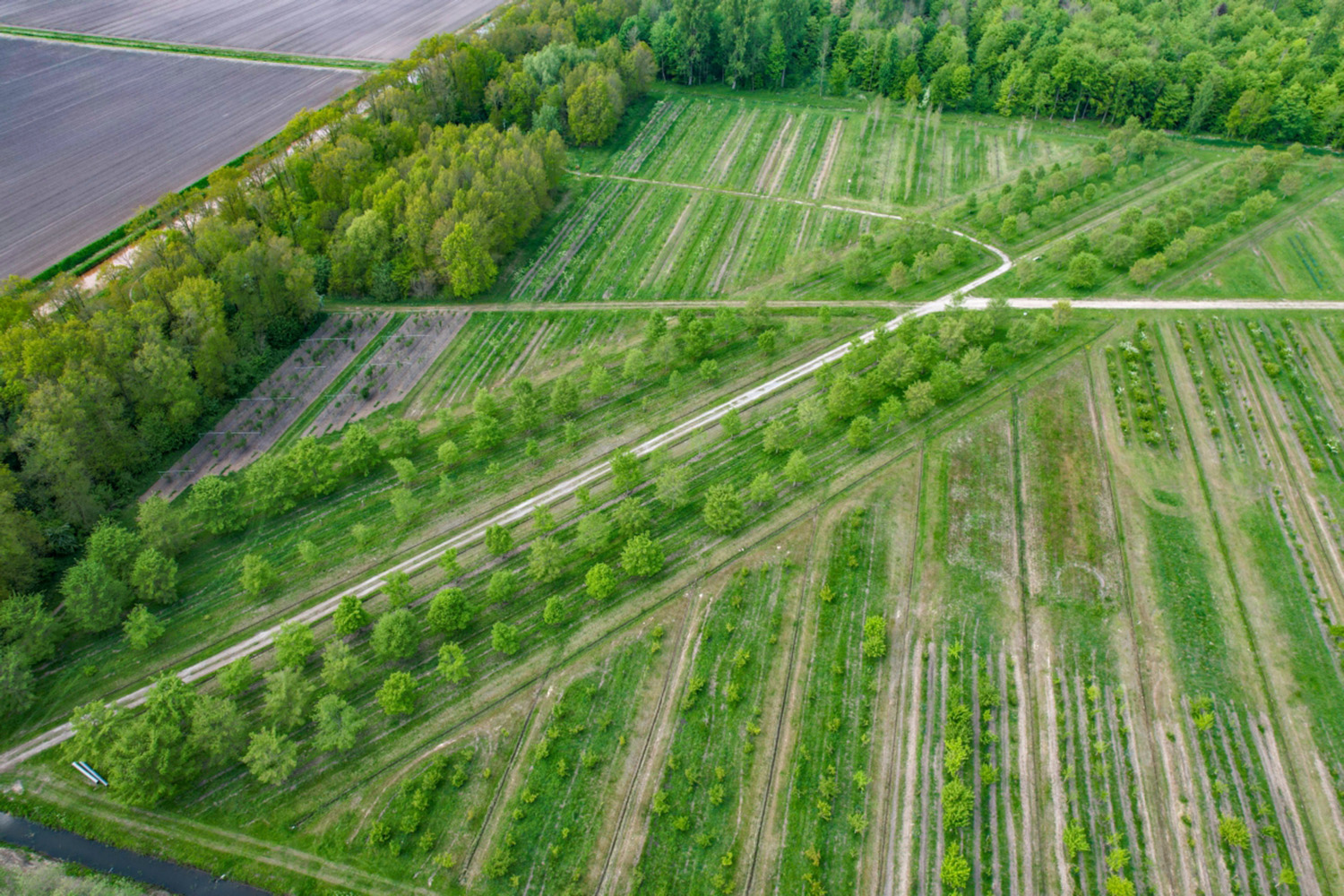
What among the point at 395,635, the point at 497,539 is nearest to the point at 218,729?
the point at 395,635

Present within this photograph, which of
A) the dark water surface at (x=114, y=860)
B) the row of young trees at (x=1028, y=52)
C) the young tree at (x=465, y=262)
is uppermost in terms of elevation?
the row of young trees at (x=1028, y=52)

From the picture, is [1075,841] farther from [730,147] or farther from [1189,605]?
[730,147]

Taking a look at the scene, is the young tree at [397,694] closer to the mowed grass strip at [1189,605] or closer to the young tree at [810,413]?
the young tree at [810,413]

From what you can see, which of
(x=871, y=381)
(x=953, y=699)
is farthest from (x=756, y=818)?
(x=871, y=381)

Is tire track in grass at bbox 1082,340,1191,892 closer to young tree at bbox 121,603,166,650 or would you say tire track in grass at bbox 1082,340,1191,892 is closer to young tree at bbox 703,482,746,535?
young tree at bbox 703,482,746,535

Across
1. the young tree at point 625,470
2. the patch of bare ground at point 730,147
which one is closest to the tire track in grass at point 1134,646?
the young tree at point 625,470

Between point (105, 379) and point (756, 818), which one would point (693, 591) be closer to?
point (756, 818)

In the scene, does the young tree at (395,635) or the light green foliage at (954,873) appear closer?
→ the light green foliage at (954,873)
